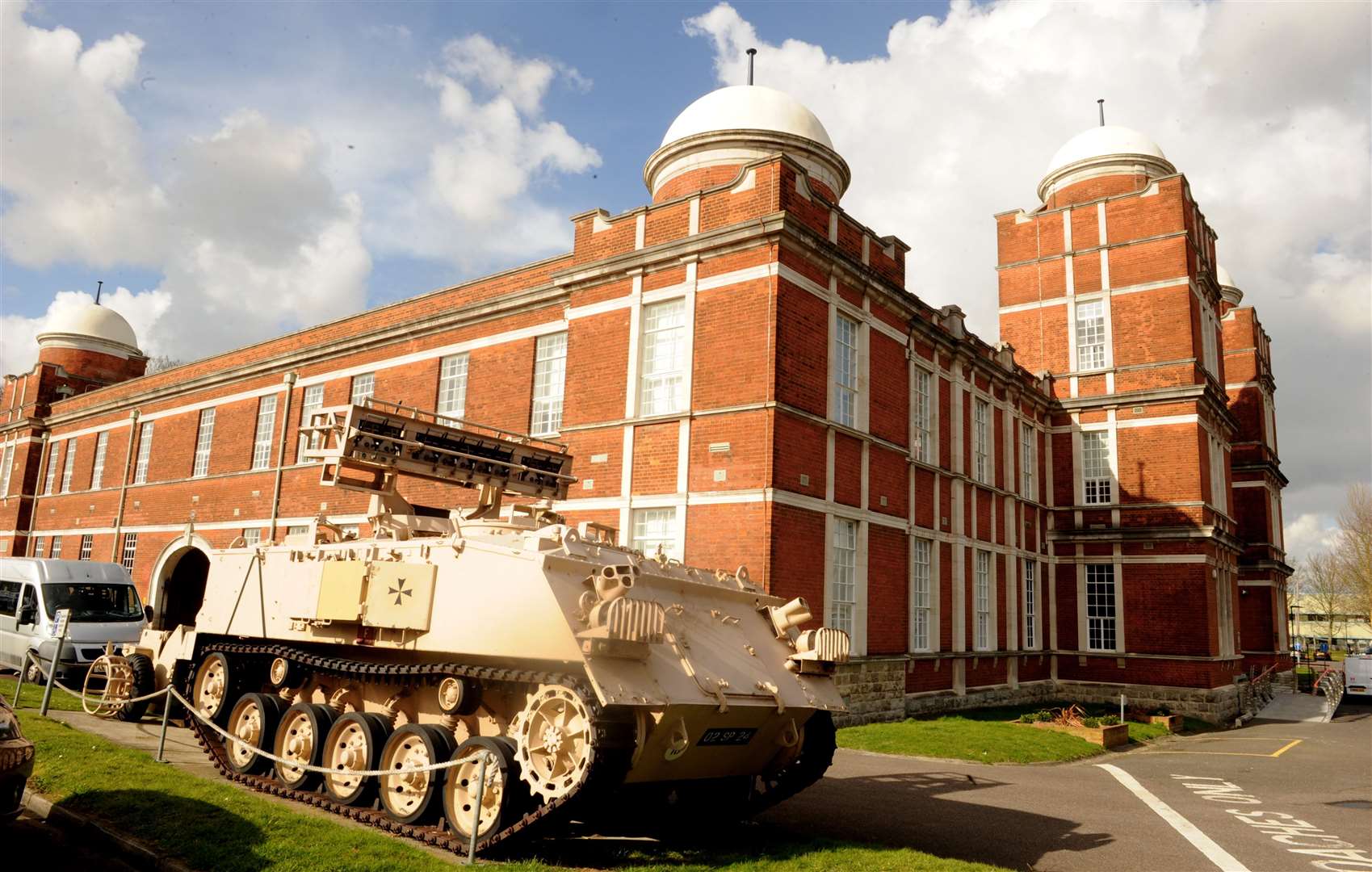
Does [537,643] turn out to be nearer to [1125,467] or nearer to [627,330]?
[627,330]

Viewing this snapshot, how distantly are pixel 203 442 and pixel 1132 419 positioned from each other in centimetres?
2845

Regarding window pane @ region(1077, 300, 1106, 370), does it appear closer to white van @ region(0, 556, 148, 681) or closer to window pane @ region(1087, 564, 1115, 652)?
window pane @ region(1087, 564, 1115, 652)

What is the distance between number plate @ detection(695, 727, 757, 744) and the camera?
7383mm

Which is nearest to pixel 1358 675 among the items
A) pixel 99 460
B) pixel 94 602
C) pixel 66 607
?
pixel 94 602

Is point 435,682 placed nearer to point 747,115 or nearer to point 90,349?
point 747,115

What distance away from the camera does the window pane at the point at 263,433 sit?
27641 mm

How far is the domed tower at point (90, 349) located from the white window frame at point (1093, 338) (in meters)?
39.2

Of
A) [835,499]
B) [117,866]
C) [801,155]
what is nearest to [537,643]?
[117,866]

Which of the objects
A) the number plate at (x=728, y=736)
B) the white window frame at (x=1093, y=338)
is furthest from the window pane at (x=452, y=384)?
the white window frame at (x=1093, y=338)

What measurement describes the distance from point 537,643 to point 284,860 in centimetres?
220

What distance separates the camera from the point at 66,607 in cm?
1636

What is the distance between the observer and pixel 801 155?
2098 centimetres

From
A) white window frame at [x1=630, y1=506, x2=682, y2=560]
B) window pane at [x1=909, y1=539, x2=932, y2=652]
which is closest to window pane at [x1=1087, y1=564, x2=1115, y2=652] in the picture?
window pane at [x1=909, y1=539, x2=932, y2=652]

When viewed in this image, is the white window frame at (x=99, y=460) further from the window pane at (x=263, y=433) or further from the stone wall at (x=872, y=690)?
the stone wall at (x=872, y=690)
